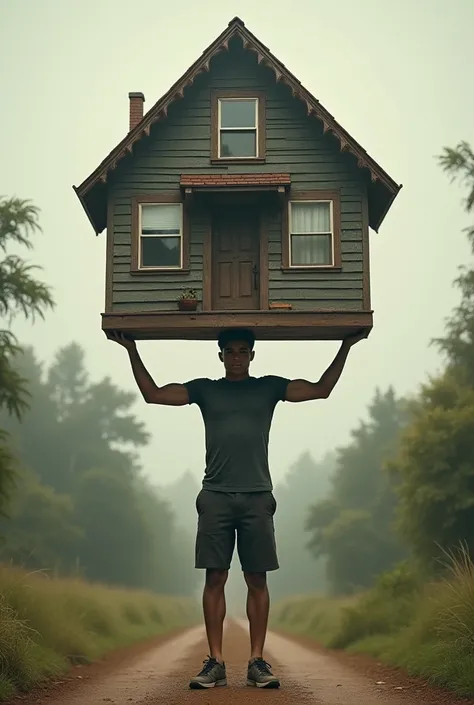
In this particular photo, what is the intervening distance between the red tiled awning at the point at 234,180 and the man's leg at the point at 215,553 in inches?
205

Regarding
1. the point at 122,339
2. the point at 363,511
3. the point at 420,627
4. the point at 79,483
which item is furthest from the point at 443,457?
the point at 79,483

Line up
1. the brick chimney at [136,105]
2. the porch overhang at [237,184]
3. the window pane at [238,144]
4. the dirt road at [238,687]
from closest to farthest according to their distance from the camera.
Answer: the dirt road at [238,687], the porch overhang at [237,184], the window pane at [238,144], the brick chimney at [136,105]

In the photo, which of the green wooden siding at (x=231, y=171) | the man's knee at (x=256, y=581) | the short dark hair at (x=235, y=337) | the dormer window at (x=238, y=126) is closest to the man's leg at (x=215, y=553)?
the man's knee at (x=256, y=581)

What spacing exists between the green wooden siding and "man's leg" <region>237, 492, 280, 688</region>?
428 cm

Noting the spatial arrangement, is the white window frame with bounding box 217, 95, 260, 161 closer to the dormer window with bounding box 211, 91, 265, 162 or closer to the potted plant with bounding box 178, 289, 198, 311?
the dormer window with bounding box 211, 91, 265, 162

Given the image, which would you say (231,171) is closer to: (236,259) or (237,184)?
(237,184)

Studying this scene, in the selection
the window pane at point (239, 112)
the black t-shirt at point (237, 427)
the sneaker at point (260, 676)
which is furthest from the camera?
the window pane at point (239, 112)

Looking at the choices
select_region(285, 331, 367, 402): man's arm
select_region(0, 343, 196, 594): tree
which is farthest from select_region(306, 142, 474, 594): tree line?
select_region(0, 343, 196, 594): tree

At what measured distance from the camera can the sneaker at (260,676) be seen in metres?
8.37

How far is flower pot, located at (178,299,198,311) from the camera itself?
1179 cm

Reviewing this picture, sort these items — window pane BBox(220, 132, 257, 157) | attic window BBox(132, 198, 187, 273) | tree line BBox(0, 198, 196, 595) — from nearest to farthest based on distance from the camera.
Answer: attic window BBox(132, 198, 187, 273), window pane BBox(220, 132, 257, 157), tree line BBox(0, 198, 196, 595)

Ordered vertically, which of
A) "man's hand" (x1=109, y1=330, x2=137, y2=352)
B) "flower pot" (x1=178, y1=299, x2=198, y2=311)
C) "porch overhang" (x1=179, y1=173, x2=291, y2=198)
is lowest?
"man's hand" (x1=109, y1=330, x2=137, y2=352)

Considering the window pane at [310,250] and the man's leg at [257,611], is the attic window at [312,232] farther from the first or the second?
the man's leg at [257,611]

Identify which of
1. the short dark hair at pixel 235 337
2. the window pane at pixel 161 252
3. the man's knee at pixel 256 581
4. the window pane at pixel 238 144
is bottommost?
the man's knee at pixel 256 581
